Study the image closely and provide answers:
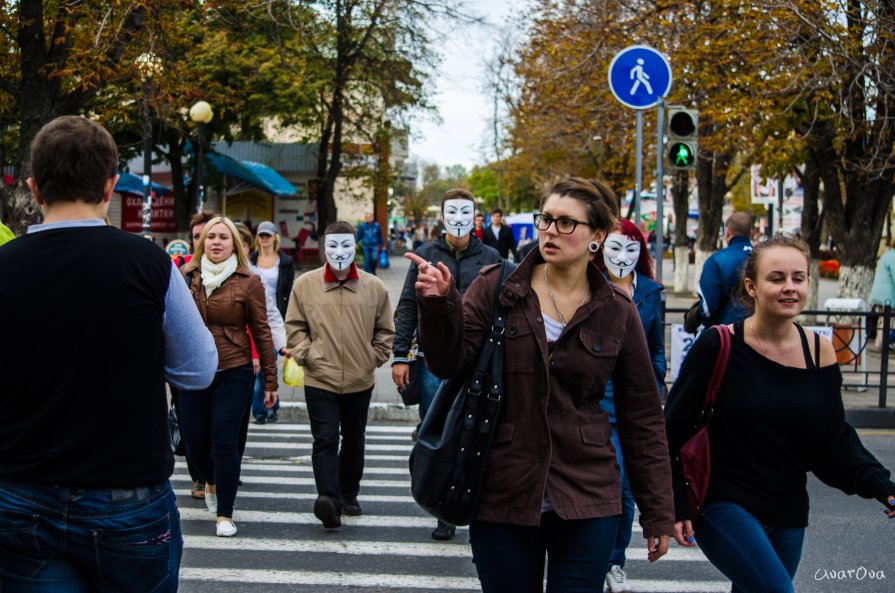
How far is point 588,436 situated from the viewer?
3408 millimetres

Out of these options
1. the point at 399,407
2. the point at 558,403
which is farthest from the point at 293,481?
the point at 558,403

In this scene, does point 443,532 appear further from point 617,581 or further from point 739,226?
point 739,226

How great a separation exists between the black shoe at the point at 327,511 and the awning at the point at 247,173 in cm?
2825

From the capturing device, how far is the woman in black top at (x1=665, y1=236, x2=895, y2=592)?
3848mm

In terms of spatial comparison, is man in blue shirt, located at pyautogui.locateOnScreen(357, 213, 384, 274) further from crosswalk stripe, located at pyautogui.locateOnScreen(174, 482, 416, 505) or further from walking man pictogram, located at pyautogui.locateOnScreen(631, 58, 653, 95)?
crosswalk stripe, located at pyautogui.locateOnScreen(174, 482, 416, 505)

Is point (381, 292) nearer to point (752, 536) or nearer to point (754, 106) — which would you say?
point (752, 536)

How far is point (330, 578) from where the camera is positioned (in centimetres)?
581

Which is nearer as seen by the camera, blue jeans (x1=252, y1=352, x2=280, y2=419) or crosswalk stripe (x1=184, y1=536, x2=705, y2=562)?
crosswalk stripe (x1=184, y1=536, x2=705, y2=562)

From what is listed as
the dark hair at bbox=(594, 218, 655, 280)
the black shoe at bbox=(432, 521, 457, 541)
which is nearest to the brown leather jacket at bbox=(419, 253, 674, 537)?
the dark hair at bbox=(594, 218, 655, 280)

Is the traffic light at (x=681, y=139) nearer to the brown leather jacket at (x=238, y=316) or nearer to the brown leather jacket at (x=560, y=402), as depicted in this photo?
the brown leather jacket at (x=238, y=316)

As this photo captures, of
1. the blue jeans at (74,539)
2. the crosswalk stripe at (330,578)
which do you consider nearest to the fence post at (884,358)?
the crosswalk stripe at (330,578)

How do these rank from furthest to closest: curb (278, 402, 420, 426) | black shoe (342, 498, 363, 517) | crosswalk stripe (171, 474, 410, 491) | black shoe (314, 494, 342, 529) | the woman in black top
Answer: curb (278, 402, 420, 426), crosswalk stripe (171, 474, 410, 491), black shoe (342, 498, 363, 517), black shoe (314, 494, 342, 529), the woman in black top

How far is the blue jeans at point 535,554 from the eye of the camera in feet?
11.0

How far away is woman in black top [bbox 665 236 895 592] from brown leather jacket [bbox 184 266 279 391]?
11.5ft
